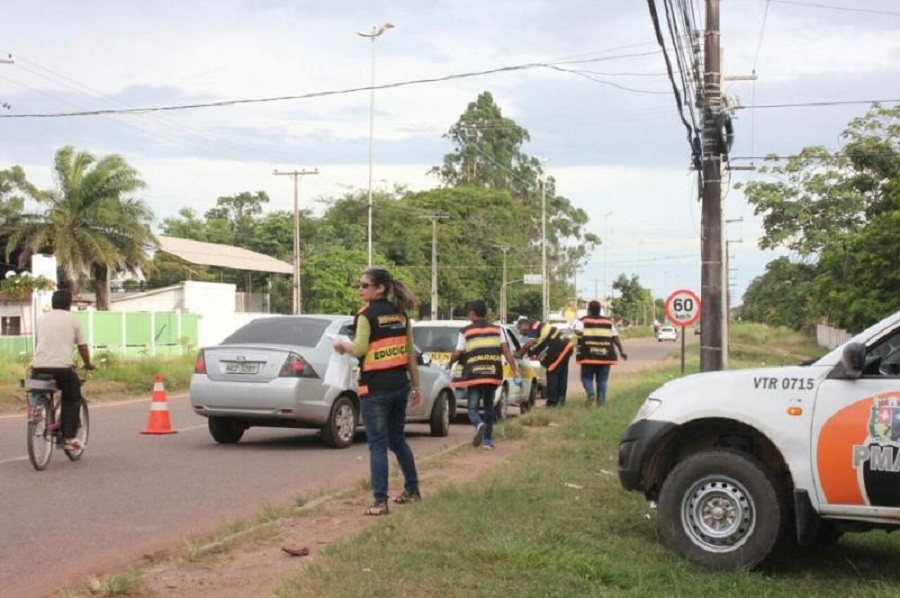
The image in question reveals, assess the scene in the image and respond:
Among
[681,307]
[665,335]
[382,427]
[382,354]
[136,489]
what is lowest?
[665,335]

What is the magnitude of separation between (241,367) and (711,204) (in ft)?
21.9

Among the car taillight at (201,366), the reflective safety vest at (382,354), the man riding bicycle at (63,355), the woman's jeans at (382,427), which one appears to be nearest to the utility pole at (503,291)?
the car taillight at (201,366)

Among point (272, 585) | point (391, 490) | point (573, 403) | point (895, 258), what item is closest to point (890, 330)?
point (272, 585)

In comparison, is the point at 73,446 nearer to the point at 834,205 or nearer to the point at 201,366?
the point at 201,366

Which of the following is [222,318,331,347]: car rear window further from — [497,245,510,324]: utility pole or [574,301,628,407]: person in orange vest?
[497,245,510,324]: utility pole

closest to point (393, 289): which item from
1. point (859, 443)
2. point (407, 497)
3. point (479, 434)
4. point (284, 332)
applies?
point (407, 497)

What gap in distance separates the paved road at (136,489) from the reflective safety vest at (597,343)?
350 centimetres

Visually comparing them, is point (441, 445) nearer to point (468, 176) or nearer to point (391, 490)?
point (391, 490)

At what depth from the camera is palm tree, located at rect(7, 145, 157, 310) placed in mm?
43500

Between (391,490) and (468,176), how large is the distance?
8566 cm

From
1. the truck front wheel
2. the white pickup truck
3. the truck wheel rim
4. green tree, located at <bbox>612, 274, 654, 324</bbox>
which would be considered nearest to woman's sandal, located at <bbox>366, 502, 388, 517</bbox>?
the white pickup truck

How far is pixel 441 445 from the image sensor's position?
14.2 m

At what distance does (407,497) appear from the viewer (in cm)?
855

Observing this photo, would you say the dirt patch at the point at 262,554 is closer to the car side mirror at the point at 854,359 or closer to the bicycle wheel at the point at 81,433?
the car side mirror at the point at 854,359
